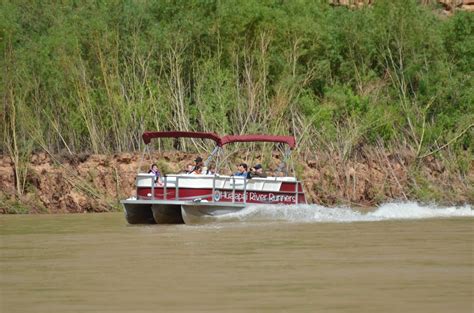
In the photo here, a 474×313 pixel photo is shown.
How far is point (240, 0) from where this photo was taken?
141ft

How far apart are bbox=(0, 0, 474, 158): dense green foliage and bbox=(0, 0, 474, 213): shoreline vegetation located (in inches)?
2.7

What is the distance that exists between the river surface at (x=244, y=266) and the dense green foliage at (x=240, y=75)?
11.3m

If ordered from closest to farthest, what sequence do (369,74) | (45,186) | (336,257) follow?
(336,257) → (45,186) → (369,74)

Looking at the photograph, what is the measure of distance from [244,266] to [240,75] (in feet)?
82.6

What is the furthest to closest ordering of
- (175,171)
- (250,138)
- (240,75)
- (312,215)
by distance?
(240,75), (175,171), (250,138), (312,215)

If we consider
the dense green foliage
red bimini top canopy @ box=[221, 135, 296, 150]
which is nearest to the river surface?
red bimini top canopy @ box=[221, 135, 296, 150]

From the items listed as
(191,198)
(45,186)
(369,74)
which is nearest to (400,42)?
(369,74)

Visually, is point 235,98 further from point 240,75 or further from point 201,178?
point 201,178

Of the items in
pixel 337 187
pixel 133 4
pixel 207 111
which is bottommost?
pixel 337 187

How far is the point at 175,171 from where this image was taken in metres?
37.4

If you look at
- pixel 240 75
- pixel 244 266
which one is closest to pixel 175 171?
pixel 240 75

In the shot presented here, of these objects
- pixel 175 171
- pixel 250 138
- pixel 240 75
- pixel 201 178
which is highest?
pixel 240 75

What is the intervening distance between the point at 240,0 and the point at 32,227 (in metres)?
17.3

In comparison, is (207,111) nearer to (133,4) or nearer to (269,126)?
(269,126)
